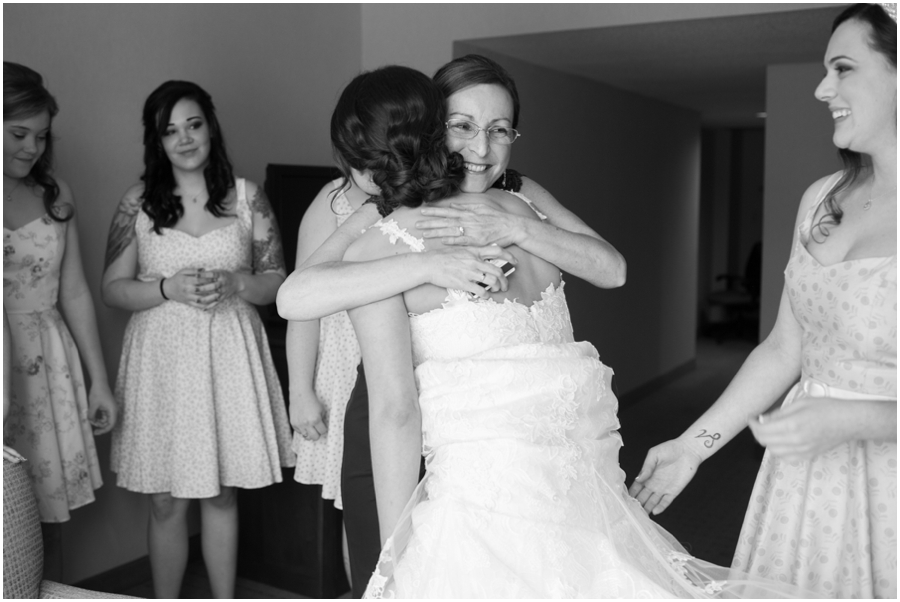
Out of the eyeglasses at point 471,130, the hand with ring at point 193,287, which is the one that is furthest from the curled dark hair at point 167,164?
the eyeglasses at point 471,130

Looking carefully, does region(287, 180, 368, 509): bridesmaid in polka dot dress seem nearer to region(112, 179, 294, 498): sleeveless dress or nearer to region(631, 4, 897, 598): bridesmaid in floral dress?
region(112, 179, 294, 498): sleeveless dress

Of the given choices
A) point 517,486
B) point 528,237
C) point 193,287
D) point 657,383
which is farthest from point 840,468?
point 657,383

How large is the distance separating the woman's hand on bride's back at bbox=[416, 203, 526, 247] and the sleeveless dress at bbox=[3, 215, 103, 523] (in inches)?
69.0

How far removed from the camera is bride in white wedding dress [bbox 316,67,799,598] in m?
1.45

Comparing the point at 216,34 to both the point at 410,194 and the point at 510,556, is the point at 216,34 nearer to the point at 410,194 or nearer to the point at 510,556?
the point at 410,194

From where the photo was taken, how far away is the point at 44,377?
9.40 feet

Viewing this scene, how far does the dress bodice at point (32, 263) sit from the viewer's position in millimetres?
2797

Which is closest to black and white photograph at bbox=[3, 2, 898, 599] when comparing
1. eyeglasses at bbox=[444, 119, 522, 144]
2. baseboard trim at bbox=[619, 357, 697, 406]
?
eyeglasses at bbox=[444, 119, 522, 144]

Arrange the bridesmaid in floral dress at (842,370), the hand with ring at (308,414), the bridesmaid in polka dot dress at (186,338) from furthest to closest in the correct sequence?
1. the bridesmaid in polka dot dress at (186,338)
2. the hand with ring at (308,414)
3. the bridesmaid in floral dress at (842,370)

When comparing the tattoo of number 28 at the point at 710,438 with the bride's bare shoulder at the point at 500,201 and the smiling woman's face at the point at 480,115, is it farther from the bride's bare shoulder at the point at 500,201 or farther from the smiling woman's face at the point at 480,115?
the smiling woman's face at the point at 480,115

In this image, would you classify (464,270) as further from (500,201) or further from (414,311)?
(500,201)

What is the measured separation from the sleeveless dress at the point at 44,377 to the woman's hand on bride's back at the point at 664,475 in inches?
77.0

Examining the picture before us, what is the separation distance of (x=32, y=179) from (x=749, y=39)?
3.54 metres

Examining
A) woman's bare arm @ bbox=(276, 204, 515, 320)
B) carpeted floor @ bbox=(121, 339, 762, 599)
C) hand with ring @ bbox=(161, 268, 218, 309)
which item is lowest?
carpeted floor @ bbox=(121, 339, 762, 599)
